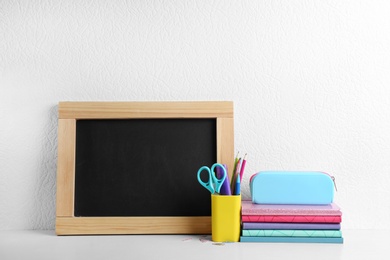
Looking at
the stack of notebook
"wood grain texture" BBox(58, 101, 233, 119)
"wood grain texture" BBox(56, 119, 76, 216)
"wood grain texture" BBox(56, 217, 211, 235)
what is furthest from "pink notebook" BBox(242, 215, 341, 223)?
"wood grain texture" BBox(56, 119, 76, 216)

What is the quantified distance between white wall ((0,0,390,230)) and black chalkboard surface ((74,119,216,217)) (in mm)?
89

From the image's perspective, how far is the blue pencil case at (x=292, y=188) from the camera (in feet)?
3.64

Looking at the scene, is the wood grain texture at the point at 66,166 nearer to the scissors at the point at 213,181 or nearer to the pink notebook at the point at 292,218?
the scissors at the point at 213,181

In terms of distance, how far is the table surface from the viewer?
3.14ft

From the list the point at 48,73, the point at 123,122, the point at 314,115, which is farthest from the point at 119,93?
the point at 314,115

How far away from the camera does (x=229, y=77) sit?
1.24m

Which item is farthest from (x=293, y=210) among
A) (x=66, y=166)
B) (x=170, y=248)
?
(x=66, y=166)

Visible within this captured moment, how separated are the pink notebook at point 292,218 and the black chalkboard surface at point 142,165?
5.7 inches

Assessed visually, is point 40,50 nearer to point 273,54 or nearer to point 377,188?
point 273,54

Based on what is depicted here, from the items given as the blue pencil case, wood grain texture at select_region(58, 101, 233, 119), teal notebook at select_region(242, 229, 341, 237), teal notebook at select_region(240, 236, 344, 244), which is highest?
wood grain texture at select_region(58, 101, 233, 119)

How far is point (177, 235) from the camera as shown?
1155 mm

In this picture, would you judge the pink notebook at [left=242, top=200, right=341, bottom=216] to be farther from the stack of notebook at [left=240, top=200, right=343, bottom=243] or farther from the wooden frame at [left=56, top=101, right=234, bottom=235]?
the wooden frame at [left=56, top=101, right=234, bottom=235]

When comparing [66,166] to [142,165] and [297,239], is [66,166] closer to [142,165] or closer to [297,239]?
[142,165]

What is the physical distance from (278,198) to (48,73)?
70 centimetres
